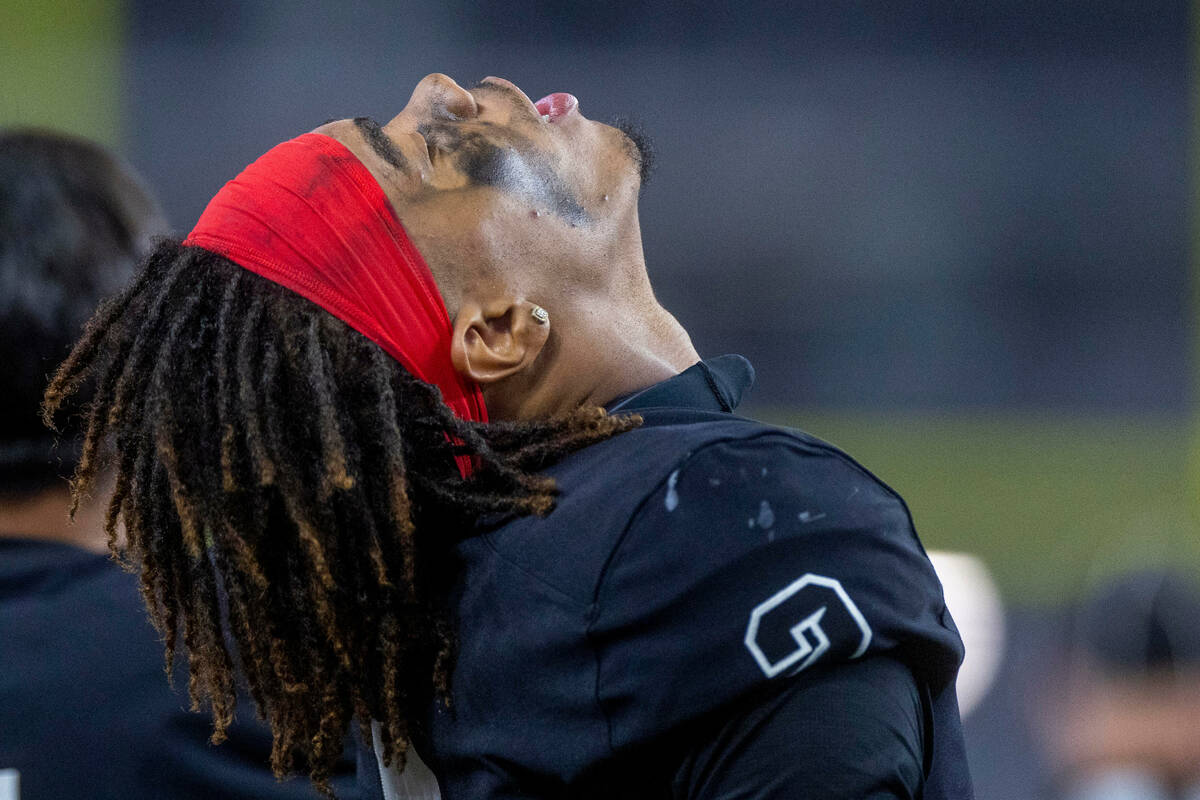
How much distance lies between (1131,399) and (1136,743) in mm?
1941

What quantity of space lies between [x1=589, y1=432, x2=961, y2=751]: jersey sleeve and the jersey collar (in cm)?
24

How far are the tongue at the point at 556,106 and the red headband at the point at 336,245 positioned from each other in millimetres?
244

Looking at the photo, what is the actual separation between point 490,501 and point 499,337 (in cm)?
21

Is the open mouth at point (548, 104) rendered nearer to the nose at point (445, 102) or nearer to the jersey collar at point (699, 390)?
the nose at point (445, 102)

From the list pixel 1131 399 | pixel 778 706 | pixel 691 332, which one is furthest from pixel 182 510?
pixel 1131 399

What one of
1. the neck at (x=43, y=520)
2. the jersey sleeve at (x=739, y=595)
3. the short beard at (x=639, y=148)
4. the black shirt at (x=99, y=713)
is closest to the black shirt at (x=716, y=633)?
the jersey sleeve at (x=739, y=595)

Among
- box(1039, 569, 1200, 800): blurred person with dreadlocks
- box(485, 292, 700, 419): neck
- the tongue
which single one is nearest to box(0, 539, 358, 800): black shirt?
box(485, 292, 700, 419): neck

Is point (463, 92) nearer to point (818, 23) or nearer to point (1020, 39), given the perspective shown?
point (818, 23)

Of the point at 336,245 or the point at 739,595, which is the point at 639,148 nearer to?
the point at 336,245

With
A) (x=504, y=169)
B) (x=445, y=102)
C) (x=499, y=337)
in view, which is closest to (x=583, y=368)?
(x=499, y=337)

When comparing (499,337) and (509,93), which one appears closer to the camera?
(499,337)

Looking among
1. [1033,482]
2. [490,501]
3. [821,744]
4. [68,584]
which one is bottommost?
[1033,482]

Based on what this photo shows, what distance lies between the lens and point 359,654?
1.04m

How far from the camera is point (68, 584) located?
1467mm
